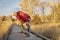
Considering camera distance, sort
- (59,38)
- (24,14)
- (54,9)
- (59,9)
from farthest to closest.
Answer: (54,9) → (59,9) → (59,38) → (24,14)

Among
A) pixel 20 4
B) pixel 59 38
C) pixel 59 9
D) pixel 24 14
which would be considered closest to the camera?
pixel 24 14

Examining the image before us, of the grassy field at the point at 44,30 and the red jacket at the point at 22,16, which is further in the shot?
the red jacket at the point at 22,16

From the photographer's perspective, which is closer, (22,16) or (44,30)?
(22,16)

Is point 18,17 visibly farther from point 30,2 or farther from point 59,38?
point 30,2

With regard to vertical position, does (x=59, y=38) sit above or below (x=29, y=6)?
below

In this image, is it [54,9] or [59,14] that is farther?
[54,9]

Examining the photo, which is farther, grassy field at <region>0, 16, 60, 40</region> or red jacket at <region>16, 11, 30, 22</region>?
red jacket at <region>16, 11, 30, 22</region>

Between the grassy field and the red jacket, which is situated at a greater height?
the red jacket

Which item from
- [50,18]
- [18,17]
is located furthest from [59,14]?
[18,17]

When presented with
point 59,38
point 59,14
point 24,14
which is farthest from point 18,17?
point 59,14

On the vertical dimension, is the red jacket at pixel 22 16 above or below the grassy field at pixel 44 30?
above

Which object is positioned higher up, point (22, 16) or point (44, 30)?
point (22, 16)

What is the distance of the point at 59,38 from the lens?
10898 millimetres

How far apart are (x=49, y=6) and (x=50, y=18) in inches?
95.8
